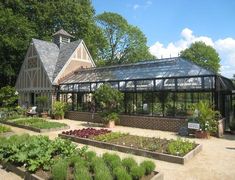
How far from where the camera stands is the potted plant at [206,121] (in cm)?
1253

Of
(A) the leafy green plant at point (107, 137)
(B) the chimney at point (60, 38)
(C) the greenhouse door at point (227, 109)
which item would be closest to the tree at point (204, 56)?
(B) the chimney at point (60, 38)

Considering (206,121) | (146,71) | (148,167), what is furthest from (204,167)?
(146,71)

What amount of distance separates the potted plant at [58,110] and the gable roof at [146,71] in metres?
2.46

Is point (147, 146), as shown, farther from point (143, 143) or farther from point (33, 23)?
point (33, 23)

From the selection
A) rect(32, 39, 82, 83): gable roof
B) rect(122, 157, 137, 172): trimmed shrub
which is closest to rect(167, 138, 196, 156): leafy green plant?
rect(122, 157, 137, 172): trimmed shrub

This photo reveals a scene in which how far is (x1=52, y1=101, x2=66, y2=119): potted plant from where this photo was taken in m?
20.8

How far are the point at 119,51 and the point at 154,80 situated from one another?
94.3 ft

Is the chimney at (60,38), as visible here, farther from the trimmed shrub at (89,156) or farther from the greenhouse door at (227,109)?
the trimmed shrub at (89,156)

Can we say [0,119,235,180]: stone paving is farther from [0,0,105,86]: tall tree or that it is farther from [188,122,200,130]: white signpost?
[0,0,105,86]: tall tree

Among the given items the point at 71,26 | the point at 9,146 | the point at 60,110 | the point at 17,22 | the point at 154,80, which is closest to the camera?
the point at 9,146

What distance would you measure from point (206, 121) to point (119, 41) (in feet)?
106

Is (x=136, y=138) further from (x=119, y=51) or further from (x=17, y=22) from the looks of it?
(x=119, y=51)

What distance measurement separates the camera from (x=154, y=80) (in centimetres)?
1606

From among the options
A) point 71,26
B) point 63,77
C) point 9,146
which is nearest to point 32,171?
point 9,146
